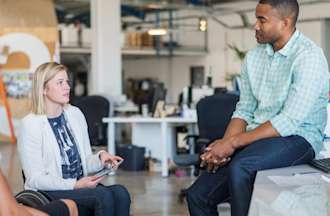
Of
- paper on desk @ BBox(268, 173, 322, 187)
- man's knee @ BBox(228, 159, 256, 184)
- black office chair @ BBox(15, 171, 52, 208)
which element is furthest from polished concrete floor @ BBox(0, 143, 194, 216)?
paper on desk @ BBox(268, 173, 322, 187)

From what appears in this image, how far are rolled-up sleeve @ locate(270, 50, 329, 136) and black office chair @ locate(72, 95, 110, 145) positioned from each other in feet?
17.8

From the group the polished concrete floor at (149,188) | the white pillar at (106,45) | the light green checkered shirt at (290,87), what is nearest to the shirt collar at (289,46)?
the light green checkered shirt at (290,87)

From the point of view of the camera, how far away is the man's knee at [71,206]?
120 inches

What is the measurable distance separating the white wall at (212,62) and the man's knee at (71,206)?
11.3 m

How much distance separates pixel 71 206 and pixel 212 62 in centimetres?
1554

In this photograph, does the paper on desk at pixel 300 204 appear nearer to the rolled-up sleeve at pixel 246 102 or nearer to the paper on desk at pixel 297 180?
the paper on desk at pixel 297 180

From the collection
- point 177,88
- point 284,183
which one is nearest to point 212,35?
point 177,88

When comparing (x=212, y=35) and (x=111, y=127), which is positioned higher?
(x=212, y=35)

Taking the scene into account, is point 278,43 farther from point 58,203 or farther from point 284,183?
point 58,203

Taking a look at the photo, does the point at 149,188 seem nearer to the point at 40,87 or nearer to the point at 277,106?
the point at 40,87

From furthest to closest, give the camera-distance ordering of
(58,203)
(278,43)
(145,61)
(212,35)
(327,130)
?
(145,61) → (212,35) → (327,130) → (58,203) → (278,43)

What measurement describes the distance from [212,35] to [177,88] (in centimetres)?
219

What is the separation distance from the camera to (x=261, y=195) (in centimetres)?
232

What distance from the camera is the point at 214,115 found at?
6.14 m
